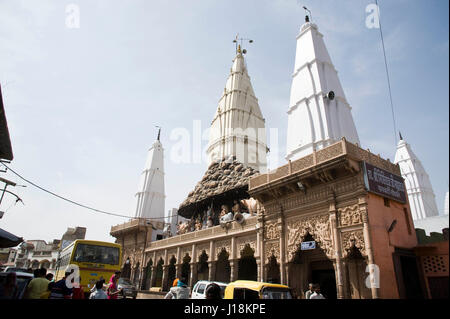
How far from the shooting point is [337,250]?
1018cm

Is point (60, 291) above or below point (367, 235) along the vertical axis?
below

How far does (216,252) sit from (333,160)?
33.0ft

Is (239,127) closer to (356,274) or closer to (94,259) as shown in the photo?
(94,259)

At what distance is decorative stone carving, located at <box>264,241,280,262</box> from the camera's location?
12.6 meters

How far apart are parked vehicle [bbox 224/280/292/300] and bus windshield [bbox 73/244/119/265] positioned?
6900mm

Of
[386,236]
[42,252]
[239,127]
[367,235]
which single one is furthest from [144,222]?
[42,252]

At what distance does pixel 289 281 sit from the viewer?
11.7 meters

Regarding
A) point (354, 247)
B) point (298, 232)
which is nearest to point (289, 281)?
point (298, 232)

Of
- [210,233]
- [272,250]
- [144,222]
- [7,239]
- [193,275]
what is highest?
[144,222]

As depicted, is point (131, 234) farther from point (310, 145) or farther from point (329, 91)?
point (329, 91)

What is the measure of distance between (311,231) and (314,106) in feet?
25.9

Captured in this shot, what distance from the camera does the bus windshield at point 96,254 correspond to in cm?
1181

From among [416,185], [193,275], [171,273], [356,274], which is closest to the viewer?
[356,274]

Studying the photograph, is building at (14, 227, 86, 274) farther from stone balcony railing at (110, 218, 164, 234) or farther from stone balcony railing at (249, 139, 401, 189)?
stone balcony railing at (249, 139, 401, 189)
